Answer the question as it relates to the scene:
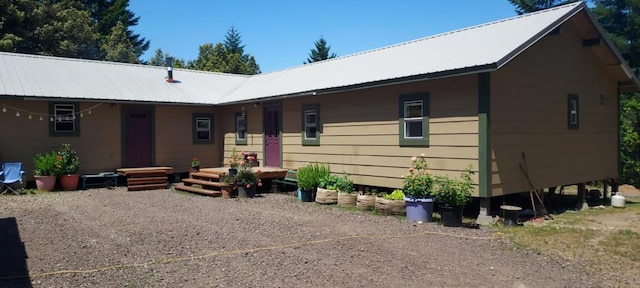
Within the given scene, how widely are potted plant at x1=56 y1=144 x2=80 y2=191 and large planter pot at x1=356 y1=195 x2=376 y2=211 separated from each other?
27.7 feet

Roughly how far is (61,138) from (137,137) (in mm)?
2205

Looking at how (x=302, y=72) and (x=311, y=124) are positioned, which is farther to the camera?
(x=302, y=72)

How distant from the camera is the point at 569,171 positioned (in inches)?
456

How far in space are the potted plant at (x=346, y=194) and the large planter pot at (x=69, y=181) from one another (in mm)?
7756

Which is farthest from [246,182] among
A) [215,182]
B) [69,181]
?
[69,181]

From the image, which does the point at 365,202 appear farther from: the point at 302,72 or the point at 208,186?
the point at 302,72

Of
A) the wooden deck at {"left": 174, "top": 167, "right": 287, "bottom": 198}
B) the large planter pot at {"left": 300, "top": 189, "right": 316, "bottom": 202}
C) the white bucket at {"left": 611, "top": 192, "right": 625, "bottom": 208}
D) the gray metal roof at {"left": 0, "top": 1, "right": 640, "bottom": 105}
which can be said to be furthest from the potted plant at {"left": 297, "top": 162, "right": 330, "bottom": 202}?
the white bucket at {"left": 611, "top": 192, "right": 625, "bottom": 208}

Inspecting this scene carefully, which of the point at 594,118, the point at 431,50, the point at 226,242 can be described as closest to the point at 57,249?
the point at 226,242

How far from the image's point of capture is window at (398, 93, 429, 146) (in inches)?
397

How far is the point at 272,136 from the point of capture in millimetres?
14688

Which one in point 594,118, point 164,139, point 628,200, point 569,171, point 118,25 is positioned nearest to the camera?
point 569,171

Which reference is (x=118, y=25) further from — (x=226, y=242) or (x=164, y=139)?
(x=226, y=242)

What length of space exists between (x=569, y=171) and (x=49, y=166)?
1355 cm

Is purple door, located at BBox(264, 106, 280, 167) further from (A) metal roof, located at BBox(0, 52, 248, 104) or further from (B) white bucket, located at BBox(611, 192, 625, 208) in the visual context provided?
(B) white bucket, located at BBox(611, 192, 625, 208)
